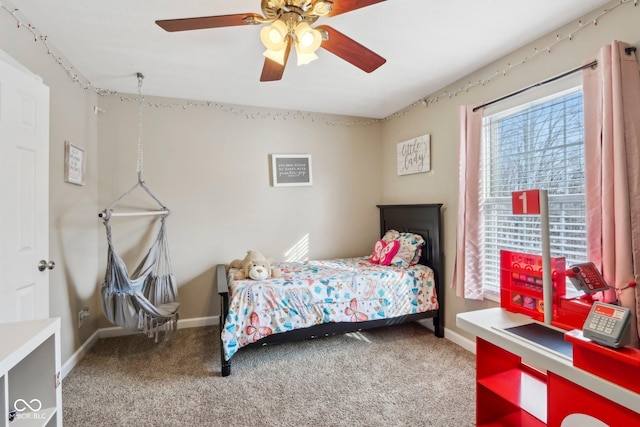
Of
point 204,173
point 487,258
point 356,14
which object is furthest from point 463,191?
point 204,173

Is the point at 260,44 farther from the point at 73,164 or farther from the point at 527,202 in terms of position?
the point at 527,202

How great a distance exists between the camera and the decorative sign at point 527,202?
1600 millimetres

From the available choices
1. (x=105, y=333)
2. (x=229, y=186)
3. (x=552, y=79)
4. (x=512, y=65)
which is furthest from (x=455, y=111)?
(x=105, y=333)

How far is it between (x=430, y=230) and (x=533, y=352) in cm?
171

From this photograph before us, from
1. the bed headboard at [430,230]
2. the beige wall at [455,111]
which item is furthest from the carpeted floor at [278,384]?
the beige wall at [455,111]

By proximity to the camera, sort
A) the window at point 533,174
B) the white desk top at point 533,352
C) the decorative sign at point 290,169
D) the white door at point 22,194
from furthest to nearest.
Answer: the decorative sign at point 290,169 → the window at point 533,174 → the white door at point 22,194 → the white desk top at point 533,352

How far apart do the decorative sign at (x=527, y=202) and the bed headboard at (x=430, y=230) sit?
117cm

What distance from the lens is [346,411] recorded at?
187cm

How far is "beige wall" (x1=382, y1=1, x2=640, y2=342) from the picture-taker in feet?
5.77

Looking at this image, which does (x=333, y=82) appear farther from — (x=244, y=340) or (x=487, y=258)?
(x=244, y=340)

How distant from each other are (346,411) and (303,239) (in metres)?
2.03

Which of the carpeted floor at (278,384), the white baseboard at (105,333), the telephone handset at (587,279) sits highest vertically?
the telephone handset at (587,279)

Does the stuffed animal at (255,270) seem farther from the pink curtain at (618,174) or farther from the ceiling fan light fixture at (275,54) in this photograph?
the pink curtain at (618,174)

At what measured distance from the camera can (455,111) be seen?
9.12 feet
